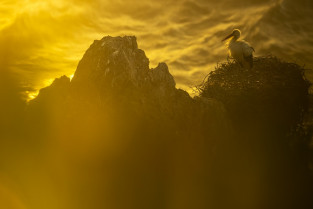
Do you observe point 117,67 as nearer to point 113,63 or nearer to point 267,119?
point 113,63

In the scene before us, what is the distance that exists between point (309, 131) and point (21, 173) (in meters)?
11.5

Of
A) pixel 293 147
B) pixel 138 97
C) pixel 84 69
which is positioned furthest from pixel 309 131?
pixel 84 69

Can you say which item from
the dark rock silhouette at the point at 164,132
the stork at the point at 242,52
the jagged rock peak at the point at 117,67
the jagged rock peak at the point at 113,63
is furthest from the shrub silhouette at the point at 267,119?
the jagged rock peak at the point at 113,63

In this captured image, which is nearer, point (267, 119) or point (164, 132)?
point (164, 132)

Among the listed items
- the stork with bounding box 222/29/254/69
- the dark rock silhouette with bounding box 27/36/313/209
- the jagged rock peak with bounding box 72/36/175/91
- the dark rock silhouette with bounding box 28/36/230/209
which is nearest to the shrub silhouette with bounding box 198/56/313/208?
the dark rock silhouette with bounding box 27/36/313/209

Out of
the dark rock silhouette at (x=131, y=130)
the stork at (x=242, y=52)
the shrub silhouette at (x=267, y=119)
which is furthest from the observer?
the stork at (x=242, y=52)

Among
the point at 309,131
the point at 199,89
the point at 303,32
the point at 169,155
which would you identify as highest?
the point at 303,32

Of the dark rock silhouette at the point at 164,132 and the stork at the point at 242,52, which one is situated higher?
the stork at the point at 242,52

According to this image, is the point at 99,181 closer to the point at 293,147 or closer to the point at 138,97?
the point at 138,97

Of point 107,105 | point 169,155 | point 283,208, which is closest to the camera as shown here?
point 107,105

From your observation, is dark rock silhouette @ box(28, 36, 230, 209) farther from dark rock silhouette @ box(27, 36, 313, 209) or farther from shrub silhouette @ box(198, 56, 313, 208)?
shrub silhouette @ box(198, 56, 313, 208)

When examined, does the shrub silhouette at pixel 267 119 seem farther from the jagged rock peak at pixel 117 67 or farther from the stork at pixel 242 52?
the jagged rock peak at pixel 117 67

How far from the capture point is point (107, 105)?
447 inches

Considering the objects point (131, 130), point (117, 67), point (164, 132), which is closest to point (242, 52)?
point (164, 132)
